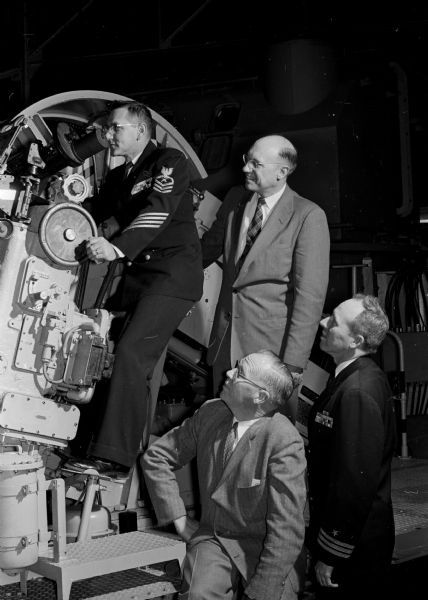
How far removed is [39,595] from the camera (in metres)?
3.17

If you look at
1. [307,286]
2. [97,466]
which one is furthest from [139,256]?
[97,466]

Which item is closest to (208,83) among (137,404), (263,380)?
(137,404)

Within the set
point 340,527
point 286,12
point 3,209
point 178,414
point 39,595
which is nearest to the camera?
→ point 340,527

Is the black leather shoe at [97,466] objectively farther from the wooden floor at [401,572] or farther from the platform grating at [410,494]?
the platform grating at [410,494]

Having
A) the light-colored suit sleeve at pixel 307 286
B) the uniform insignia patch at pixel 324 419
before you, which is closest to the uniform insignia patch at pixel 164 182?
the light-colored suit sleeve at pixel 307 286

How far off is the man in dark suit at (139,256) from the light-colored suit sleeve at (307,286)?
47cm

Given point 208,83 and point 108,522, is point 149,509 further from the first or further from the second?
point 208,83

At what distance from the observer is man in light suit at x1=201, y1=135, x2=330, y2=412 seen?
362cm

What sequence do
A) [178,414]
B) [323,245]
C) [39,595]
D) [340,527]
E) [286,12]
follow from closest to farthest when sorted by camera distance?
[340,527], [39,595], [323,245], [178,414], [286,12]

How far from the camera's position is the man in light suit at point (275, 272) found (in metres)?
3.62

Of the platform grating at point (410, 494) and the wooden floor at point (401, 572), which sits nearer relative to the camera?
the wooden floor at point (401, 572)

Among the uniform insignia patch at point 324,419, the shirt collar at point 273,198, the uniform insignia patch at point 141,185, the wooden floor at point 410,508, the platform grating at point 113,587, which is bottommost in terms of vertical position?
the platform grating at point 113,587

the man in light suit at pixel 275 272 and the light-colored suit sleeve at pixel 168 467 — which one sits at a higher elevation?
the man in light suit at pixel 275 272

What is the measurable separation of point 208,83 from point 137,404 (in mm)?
2967
